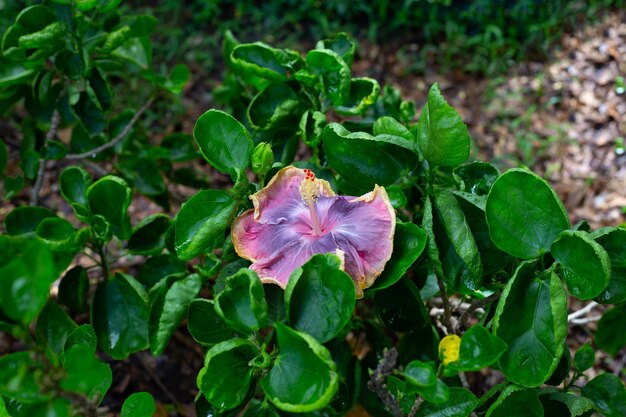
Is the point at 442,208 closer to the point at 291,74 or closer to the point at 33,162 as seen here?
the point at 291,74

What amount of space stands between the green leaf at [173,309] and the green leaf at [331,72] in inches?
20.1

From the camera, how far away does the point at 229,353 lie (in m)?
1.10

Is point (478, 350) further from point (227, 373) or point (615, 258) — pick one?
point (227, 373)

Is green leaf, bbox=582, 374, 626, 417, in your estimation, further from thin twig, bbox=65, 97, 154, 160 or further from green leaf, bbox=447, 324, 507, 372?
thin twig, bbox=65, 97, 154, 160

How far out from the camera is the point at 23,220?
5.30 feet

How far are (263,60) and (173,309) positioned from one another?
24.3 inches

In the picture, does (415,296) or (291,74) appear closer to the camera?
(415,296)

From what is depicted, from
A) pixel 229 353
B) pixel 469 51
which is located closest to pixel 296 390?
pixel 229 353

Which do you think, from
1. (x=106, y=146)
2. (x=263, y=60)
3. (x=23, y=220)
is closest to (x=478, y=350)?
(x=263, y=60)

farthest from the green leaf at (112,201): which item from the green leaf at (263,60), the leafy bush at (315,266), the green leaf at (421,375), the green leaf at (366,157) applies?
the green leaf at (421,375)

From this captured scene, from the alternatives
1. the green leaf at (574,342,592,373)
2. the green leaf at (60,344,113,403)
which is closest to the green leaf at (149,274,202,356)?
the green leaf at (60,344,113,403)

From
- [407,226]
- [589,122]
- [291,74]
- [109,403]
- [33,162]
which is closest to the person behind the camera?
[407,226]

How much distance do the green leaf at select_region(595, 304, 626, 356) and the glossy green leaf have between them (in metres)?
0.69

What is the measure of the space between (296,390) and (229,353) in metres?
0.15
